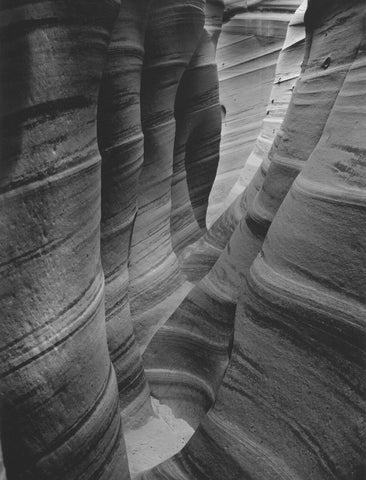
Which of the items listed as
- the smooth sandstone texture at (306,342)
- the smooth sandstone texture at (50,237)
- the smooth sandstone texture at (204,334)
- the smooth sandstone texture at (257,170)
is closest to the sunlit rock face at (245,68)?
the smooth sandstone texture at (257,170)

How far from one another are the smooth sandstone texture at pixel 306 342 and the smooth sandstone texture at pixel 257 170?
67cm

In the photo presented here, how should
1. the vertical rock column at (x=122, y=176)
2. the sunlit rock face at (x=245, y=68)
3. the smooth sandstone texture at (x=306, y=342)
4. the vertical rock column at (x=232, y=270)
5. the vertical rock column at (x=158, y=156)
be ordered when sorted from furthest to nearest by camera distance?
1. the sunlit rock face at (x=245, y=68)
2. the vertical rock column at (x=158, y=156)
3. the vertical rock column at (x=232, y=270)
4. the vertical rock column at (x=122, y=176)
5. the smooth sandstone texture at (x=306, y=342)

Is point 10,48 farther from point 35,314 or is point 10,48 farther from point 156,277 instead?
point 156,277

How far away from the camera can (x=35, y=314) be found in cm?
86

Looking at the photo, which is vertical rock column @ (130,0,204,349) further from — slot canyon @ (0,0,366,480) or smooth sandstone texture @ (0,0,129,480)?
smooth sandstone texture @ (0,0,129,480)

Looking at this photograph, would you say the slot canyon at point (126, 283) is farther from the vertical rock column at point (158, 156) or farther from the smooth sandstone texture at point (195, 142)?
the smooth sandstone texture at point (195, 142)

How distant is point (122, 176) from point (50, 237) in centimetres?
38

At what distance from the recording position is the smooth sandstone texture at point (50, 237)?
2.62 feet

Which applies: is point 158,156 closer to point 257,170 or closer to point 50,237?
point 257,170

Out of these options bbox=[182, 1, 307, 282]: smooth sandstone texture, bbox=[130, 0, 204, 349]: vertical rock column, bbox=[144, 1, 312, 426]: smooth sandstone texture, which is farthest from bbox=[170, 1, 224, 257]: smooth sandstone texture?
bbox=[144, 1, 312, 426]: smooth sandstone texture

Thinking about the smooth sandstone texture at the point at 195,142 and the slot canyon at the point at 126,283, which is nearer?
the slot canyon at the point at 126,283

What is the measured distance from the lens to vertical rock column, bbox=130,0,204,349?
59.0 inches

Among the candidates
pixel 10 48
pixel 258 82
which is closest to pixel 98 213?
pixel 10 48

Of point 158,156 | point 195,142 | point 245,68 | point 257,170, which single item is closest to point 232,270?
point 158,156
